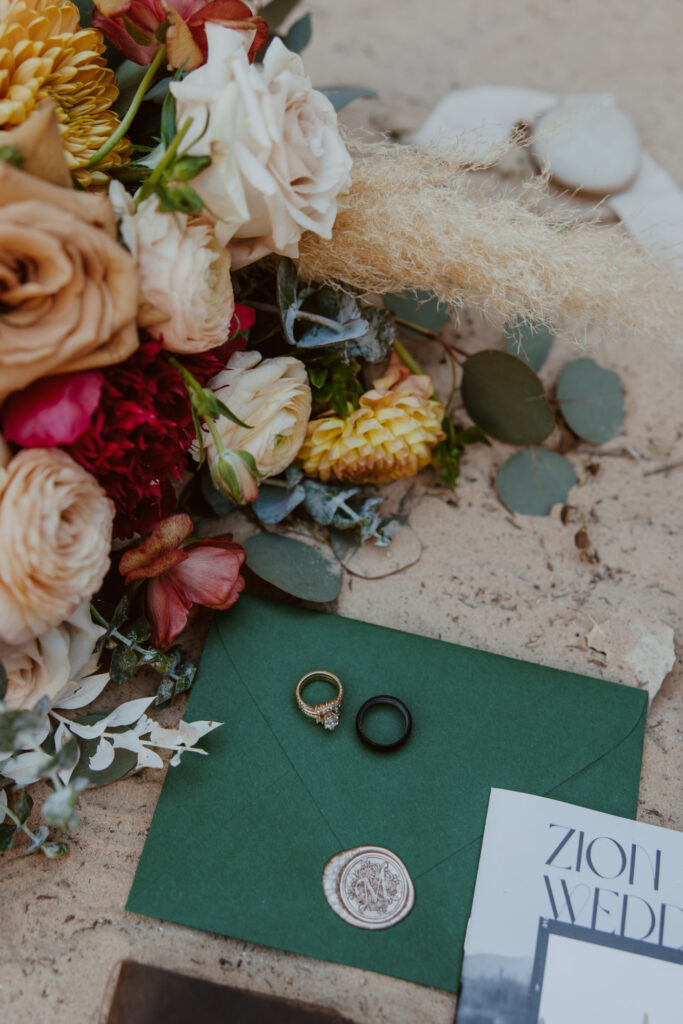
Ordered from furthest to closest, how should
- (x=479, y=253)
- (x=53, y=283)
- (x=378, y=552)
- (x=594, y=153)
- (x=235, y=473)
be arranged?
(x=594, y=153), (x=378, y=552), (x=479, y=253), (x=235, y=473), (x=53, y=283)

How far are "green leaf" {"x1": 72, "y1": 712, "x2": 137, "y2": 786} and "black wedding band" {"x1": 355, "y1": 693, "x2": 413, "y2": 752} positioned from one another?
0.20 metres

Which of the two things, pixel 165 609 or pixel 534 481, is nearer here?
pixel 165 609

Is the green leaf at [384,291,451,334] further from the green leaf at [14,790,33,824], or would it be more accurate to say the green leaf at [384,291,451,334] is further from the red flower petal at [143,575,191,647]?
the green leaf at [14,790,33,824]

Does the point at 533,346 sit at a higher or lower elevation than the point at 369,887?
higher

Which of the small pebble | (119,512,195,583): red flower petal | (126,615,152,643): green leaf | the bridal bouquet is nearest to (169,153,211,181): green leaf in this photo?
the bridal bouquet

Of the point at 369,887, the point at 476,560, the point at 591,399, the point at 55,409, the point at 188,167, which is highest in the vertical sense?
the point at 188,167

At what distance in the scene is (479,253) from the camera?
71 cm

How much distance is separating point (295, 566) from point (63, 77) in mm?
434

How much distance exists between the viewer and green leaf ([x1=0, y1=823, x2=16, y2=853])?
2.16 ft

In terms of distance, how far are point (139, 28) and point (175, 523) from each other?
37 centimetres

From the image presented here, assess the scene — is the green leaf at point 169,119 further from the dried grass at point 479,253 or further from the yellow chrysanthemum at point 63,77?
the dried grass at point 479,253

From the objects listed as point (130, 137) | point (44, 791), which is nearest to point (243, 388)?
point (130, 137)

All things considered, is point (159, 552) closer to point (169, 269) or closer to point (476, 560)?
point (169, 269)

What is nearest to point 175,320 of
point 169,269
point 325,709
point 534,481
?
point 169,269
